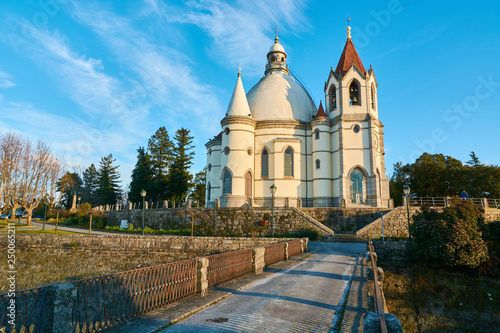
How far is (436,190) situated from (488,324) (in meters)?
26.8

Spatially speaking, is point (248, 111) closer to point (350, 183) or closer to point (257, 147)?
point (257, 147)

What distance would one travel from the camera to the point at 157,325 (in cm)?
588

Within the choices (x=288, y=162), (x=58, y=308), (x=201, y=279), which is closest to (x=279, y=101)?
(x=288, y=162)

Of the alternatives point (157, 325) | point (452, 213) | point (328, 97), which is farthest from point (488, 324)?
point (328, 97)

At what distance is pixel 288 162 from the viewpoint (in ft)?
112

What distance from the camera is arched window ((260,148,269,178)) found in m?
34.4

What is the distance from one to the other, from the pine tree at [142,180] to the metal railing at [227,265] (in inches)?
1443

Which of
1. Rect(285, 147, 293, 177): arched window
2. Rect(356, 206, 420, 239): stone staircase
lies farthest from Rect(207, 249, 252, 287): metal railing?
Rect(285, 147, 293, 177): arched window

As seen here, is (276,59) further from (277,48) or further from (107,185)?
(107,185)

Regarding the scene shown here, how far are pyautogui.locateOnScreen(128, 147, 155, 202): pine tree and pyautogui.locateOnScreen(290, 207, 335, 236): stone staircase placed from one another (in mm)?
26604

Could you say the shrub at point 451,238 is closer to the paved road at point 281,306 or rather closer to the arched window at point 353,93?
the paved road at point 281,306

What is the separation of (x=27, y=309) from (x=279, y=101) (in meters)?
33.8

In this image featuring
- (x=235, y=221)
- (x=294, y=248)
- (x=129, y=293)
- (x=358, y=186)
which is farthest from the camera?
(x=358, y=186)

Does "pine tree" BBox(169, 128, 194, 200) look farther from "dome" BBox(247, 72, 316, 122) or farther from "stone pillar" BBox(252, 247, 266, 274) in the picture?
"stone pillar" BBox(252, 247, 266, 274)
